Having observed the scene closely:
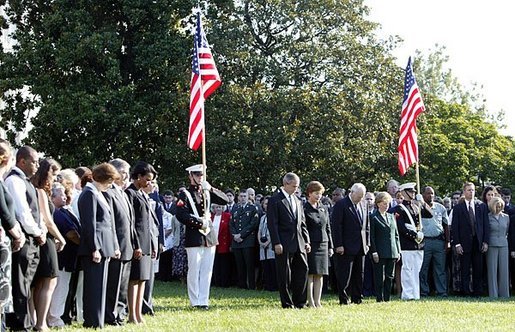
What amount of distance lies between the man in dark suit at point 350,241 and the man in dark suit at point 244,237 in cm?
427

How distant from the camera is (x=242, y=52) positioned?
28844mm

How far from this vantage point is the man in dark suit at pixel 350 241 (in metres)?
14.5

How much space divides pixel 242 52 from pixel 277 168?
4254 mm

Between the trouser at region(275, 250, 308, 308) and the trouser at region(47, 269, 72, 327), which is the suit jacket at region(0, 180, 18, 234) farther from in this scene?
the trouser at region(275, 250, 308, 308)

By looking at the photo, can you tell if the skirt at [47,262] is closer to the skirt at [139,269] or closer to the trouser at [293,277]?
the skirt at [139,269]

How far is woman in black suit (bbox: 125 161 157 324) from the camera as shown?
10.8 m

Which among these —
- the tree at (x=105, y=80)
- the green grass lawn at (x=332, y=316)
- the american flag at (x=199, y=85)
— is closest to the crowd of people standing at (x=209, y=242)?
the green grass lawn at (x=332, y=316)

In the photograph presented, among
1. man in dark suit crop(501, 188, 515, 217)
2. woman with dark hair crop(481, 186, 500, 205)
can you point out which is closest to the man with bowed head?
woman with dark hair crop(481, 186, 500, 205)

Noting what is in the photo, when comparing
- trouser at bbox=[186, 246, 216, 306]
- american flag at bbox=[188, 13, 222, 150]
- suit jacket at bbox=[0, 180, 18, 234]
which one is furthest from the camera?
american flag at bbox=[188, 13, 222, 150]

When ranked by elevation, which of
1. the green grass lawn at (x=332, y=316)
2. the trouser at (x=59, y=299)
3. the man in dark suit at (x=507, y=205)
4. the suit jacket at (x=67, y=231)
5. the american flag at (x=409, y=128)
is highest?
the american flag at (x=409, y=128)

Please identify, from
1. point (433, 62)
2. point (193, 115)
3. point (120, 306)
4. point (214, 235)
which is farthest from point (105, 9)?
point (433, 62)

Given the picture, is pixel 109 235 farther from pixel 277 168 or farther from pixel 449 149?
pixel 449 149

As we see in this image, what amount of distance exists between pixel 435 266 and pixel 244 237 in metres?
4.33

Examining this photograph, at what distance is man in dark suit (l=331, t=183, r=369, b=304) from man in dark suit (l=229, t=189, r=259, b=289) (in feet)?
14.0
